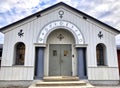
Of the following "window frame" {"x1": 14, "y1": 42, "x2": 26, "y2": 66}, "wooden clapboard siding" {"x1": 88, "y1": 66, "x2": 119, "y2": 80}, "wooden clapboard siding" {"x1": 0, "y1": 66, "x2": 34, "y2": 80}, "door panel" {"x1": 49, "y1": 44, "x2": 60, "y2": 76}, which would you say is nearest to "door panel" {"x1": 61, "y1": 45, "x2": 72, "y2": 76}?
"door panel" {"x1": 49, "y1": 44, "x2": 60, "y2": 76}

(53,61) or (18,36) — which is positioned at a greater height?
(18,36)

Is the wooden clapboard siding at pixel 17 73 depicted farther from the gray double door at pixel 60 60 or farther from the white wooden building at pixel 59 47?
the gray double door at pixel 60 60

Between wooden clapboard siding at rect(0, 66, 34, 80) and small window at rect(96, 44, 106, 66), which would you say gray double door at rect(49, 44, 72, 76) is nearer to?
wooden clapboard siding at rect(0, 66, 34, 80)

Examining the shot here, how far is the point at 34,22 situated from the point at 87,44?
4129 millimetres

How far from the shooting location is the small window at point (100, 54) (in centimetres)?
899

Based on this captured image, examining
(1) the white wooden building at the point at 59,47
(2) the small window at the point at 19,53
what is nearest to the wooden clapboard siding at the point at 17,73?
(1) the white wooden building at the point at 59,47

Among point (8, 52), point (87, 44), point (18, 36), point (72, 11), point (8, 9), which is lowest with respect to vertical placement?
point (8, 52)

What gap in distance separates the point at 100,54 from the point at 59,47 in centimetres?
313

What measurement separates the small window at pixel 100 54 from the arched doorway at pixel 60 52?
180 centimetres

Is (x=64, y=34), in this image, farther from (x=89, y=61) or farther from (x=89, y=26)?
(x=89, y=61)

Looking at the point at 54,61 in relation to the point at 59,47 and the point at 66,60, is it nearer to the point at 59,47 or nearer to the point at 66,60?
the point at 66,60

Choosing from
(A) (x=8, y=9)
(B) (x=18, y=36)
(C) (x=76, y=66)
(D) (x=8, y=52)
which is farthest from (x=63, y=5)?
(A) (x=8, y=9)

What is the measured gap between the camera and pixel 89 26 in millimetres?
8883

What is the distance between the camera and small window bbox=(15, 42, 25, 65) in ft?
28.5
